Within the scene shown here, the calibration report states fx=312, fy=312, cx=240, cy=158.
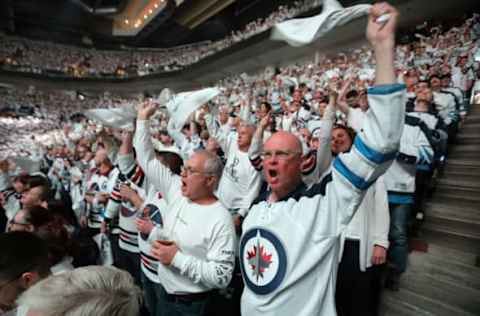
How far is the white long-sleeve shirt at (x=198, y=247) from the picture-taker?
1.60m

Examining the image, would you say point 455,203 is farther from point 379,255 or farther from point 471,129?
point 379,255

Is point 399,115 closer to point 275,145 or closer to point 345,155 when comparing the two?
point 345,155

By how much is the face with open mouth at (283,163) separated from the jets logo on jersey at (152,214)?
3.74 ft

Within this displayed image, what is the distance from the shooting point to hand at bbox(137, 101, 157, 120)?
2.33 meters

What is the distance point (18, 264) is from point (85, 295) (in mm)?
566

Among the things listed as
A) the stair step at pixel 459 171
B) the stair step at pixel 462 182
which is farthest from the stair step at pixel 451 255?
the stair step at pixel 459 171

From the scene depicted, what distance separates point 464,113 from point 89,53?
1256 inches

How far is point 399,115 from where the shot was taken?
39.9 inches

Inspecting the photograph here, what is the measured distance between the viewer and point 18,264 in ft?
4.10

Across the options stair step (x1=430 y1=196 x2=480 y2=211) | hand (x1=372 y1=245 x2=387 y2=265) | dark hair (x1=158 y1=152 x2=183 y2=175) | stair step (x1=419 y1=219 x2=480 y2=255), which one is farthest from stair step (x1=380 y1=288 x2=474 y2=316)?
dark hair (x1=158 y1=152 x2=183 y2=175)

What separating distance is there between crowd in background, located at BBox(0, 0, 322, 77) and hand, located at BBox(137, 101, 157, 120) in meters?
21.5

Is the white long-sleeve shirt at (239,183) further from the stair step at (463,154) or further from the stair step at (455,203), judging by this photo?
the stair step at (463,154)

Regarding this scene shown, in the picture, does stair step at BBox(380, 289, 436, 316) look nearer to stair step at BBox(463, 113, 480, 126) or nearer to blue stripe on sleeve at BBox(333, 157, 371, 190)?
blue stripe on sleeve at BBox(333, 157, 371, 190)

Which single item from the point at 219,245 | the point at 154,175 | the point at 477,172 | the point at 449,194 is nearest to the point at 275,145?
the point at 219,245
